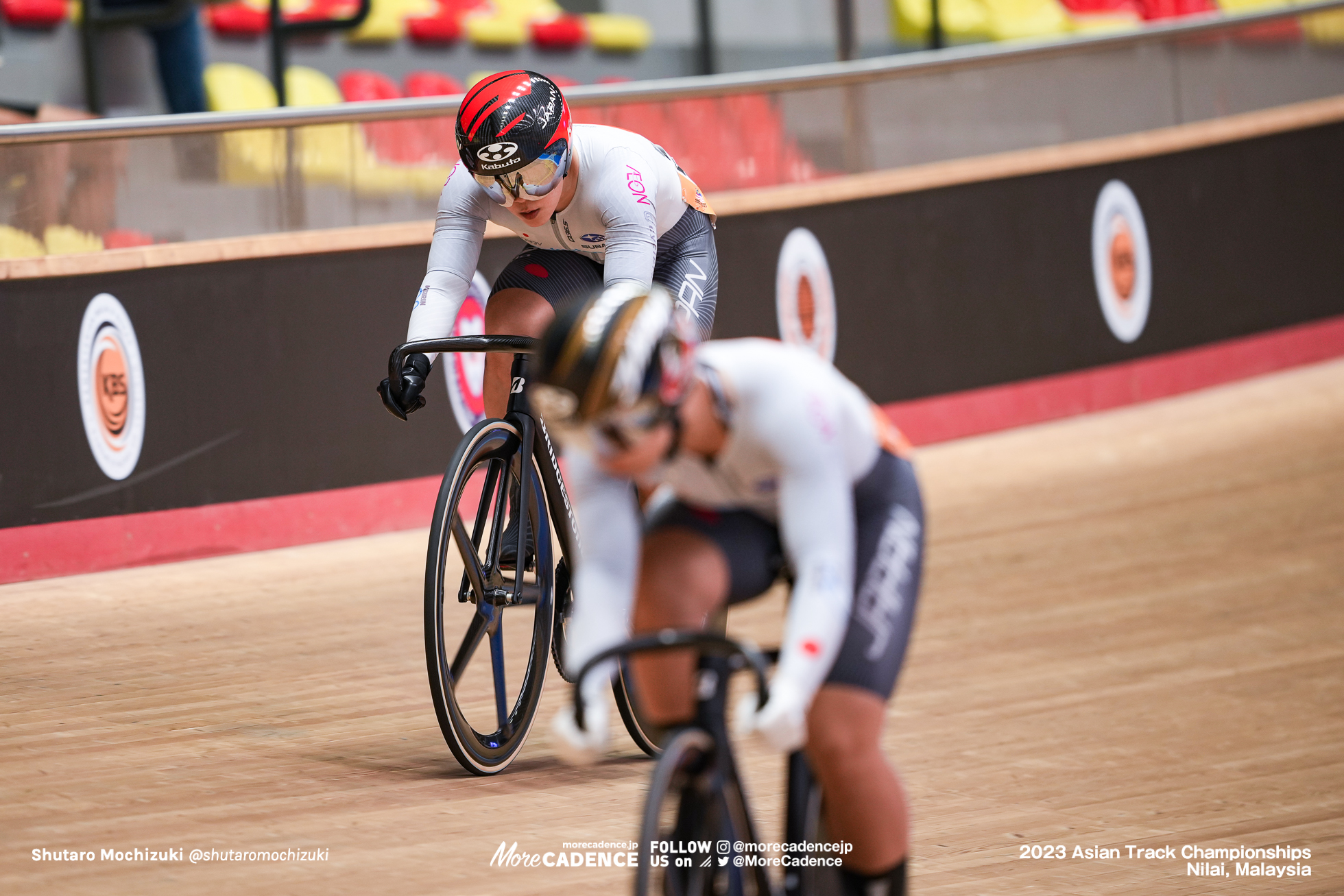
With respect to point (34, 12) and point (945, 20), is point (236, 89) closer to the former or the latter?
point (34, 12)

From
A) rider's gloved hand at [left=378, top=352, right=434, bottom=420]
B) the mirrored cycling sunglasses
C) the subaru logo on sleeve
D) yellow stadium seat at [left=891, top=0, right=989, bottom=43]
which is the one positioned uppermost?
yellow stadium seat at [left=891, top=0, right=989, bottom=43]

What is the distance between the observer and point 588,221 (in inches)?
176

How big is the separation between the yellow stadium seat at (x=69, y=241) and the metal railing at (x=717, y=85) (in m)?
0.34

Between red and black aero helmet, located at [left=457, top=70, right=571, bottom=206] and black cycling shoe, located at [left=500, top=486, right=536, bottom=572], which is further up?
red and black aero helmet, located at [left=457, top=70, right=571, bottom=206]

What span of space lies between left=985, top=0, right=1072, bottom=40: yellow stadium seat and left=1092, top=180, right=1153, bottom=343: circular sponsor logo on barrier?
1812 mm

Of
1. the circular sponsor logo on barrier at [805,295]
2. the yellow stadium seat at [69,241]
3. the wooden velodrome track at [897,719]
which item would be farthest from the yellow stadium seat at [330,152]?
the circular sponsor logo on barrier at [805,295]

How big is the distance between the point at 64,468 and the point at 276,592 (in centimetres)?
92

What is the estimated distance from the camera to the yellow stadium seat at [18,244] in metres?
6.72

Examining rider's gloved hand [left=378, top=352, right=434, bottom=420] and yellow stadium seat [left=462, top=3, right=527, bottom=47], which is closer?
rider's gloved hand [left=378, top=352, right=434, bottom=420]

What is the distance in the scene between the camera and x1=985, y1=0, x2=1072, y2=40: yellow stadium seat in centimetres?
1149

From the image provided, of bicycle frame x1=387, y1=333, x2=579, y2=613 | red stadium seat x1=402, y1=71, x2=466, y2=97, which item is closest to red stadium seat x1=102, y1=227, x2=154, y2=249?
bicycle frame x1=387, y1=333, x2=579, y2=613

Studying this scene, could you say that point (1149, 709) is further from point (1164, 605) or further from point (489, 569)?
point (489, 569)

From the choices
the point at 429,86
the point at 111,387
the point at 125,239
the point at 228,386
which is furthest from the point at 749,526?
the point at 429,86

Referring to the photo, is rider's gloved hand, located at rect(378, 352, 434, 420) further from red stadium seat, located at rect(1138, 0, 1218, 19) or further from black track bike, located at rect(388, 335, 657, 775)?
red stadium seat, located at rect(1138, 0, 1218, 19)
